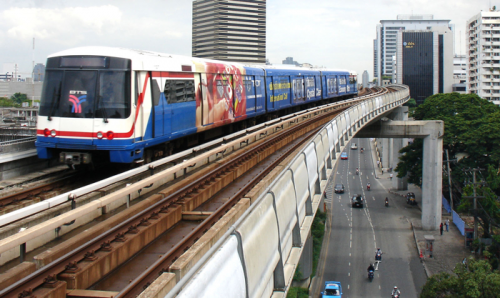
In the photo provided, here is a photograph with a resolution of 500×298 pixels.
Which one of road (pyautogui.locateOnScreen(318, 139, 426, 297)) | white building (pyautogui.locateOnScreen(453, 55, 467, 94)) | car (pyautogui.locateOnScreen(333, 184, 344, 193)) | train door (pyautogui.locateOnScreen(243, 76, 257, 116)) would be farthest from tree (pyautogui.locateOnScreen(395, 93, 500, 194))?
white building (pyautogui.locateOnScreen(453, 55, 467, 94))

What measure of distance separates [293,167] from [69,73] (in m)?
6.54

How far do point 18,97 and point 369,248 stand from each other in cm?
7089

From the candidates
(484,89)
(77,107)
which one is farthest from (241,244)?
(484,89)

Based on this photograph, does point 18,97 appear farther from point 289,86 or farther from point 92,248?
point 92,248

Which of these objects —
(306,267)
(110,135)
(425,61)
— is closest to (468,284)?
(306,267)

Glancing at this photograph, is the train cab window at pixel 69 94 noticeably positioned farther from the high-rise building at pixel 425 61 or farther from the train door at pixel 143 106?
the high-rise building at pixel 425 61

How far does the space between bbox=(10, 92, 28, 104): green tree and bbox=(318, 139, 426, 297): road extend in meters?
56.8

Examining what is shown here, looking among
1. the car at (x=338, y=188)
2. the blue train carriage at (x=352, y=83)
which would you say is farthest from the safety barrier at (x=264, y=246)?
the car at (x=338, y=188)

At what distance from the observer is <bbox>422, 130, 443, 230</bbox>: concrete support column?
39.5 meters

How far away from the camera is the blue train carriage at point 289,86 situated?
27.0 m

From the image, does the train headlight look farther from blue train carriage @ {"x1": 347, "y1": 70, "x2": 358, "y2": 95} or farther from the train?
blue train carriage @ {"x1": 347, "y1": 70, "x2": 358, "y2": 95}

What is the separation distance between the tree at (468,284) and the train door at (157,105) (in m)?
15.5

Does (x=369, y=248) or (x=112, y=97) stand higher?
(x=112, y=97)

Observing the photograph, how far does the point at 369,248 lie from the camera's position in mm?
36969
